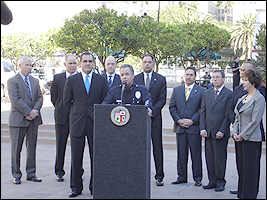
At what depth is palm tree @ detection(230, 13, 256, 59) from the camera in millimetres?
48312

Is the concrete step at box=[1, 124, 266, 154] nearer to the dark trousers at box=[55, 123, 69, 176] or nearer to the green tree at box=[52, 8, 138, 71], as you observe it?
the dark trousers at box=[55, 123, 69, 176]

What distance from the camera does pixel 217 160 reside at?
591 centimetres

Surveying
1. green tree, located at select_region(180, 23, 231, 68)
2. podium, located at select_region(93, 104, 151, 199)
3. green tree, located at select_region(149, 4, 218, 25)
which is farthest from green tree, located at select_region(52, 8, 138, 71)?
green tree, located at select_region(149, 4, 218, 25)

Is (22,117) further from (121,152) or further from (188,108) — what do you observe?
(188,108)

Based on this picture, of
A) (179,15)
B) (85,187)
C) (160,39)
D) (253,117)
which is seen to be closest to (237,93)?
(253,117)

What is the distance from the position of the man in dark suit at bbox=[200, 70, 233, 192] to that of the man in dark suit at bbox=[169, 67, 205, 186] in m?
0.20

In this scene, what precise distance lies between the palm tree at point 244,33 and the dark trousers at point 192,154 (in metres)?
44.5

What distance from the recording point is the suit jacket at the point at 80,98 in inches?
209

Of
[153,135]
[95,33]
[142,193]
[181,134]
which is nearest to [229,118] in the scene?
[181,134]

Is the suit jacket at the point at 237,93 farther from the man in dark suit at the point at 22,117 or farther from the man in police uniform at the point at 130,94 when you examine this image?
the man in dark suit at the point at 22,117

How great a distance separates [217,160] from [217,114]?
753mm

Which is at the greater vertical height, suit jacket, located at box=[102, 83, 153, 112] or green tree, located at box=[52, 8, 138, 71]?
green tree, located at box=[52, 8, 138, 71]

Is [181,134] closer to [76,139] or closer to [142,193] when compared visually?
[76,139]

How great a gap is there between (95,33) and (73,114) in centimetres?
1025
